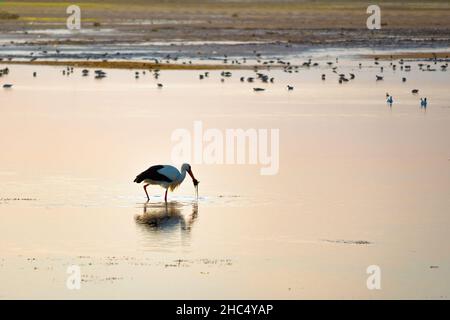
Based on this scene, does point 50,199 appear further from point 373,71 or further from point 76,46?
point 76,46

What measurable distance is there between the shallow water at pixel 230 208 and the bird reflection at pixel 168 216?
0.07 ft

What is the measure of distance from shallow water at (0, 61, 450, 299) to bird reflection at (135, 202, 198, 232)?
0.02 meters

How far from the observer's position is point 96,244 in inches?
623

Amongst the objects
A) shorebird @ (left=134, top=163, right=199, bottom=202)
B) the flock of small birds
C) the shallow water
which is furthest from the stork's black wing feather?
the flock of small birds

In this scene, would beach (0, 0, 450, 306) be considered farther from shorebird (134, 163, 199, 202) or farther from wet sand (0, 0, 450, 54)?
wet sand (0, 0, 450, 54)

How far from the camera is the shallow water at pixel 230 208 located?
1410 cm

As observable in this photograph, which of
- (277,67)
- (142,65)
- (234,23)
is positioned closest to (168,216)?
(277,67)

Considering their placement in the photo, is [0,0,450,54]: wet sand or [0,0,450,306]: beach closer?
[0,0,450,306]: beach

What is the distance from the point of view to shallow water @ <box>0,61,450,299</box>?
1410 cm

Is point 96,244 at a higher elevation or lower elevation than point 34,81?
lower

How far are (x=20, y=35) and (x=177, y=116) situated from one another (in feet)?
148

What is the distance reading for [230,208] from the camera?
18.2 m

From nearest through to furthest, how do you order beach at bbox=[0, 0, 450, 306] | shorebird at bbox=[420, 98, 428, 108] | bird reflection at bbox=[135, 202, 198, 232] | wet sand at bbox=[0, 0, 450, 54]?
beach at bbox=[0, 0, 450, 306] → bird reflection at bbox=[135, 202, 198, 232] → shorebird at bbox=[420, 98, 428, 108] → wet sand at bbox=[0, 0, 450, 54]

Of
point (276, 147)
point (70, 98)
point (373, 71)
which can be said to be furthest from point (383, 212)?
point (373, 71)
